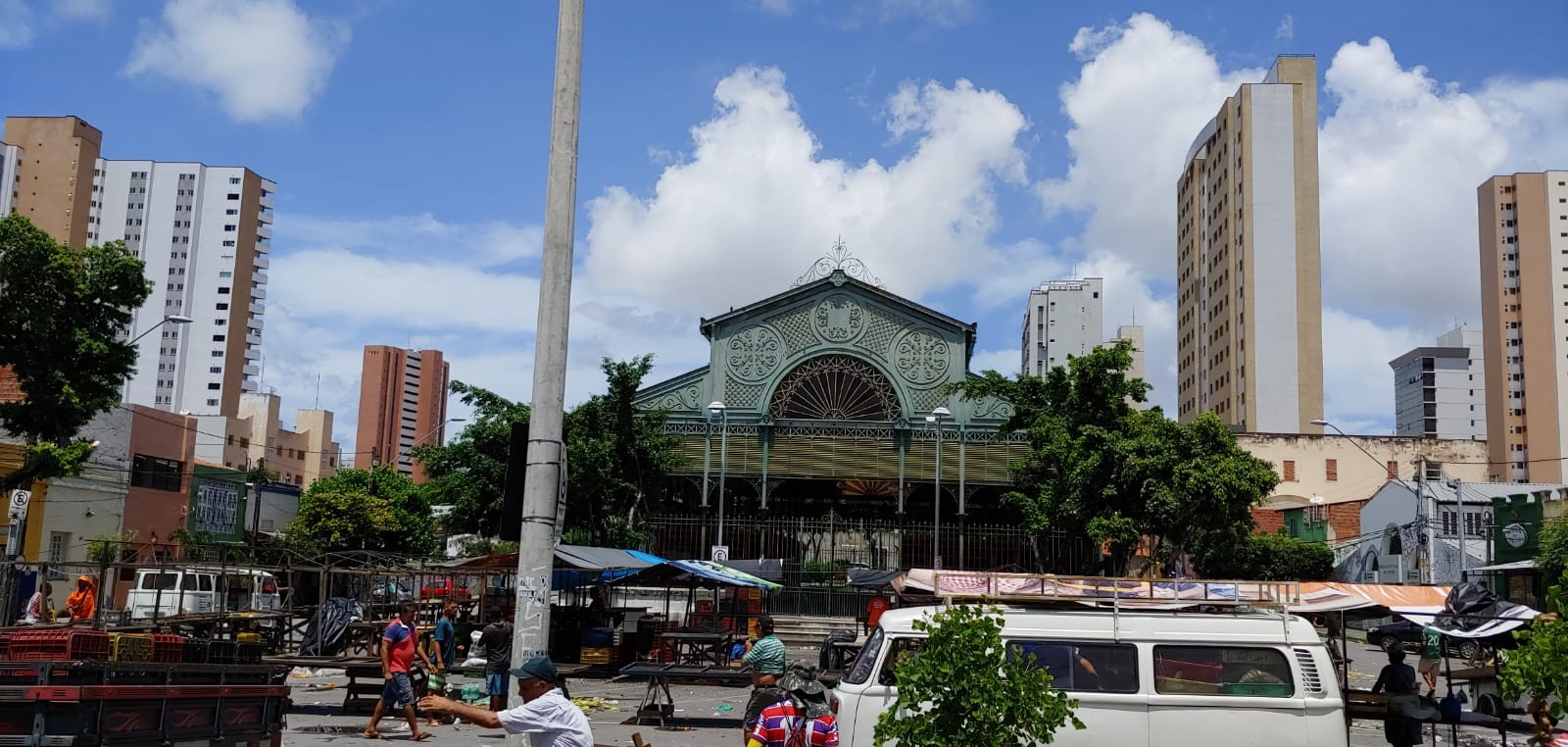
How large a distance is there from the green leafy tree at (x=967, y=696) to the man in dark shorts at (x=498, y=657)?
7.55 meters

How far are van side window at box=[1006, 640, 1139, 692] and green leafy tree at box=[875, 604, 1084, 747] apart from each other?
2.36 metres

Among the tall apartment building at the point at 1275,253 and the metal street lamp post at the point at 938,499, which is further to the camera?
the tall apartment building at the point at 1275,253

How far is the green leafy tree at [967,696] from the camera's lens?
7.65 m

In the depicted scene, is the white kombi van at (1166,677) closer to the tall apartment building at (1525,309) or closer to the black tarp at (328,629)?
the black tarp at (328,629)

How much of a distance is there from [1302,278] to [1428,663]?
60.9 meters

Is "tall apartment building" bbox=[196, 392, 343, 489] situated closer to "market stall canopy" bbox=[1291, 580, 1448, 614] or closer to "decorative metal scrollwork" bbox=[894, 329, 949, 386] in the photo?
"decorative metal scrollwork" bbox=[894, 329, 949, 386]

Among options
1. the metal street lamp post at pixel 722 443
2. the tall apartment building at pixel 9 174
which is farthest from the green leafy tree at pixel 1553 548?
the tall apartment building at pixel 9 174

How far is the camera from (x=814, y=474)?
4053cm

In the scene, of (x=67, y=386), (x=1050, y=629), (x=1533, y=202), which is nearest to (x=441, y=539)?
(x=67, y=386)

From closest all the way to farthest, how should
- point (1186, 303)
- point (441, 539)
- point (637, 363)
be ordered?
point (637, 363), point (441, 539), point (1186, 303)

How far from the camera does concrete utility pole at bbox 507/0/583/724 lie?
753 cm

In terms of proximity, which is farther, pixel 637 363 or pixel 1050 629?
pixel 637 363

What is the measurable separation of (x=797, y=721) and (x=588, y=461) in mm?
24243

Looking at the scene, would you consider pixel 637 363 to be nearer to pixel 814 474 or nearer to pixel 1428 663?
pixel 814 474
